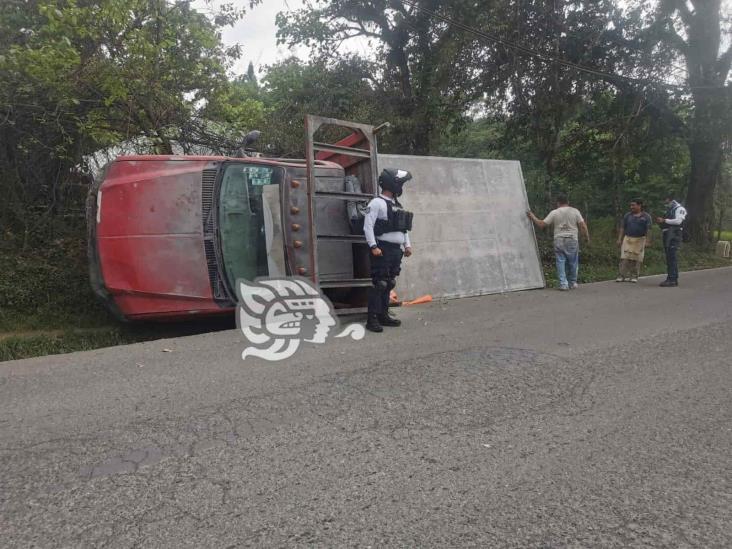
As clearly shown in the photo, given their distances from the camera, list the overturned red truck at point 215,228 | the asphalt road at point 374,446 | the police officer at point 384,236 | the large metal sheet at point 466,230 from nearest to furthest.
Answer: the asphalt road at point 374,446, the overturned red truck at point 215,228, the police officer at point 384,236, the large metal sheet at point 466,230

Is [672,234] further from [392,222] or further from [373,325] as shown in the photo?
[373,325]

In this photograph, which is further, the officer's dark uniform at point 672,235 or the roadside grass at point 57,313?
the officer's dark uniform at point 672,235

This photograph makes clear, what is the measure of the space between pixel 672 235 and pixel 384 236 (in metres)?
6.69

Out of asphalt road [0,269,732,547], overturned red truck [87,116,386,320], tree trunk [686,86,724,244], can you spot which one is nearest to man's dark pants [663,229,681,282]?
asphalt road [0,269,732,547]

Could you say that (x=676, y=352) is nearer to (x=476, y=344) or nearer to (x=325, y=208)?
(x=476, y=344)

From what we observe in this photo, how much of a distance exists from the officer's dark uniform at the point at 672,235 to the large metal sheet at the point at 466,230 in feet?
8.15

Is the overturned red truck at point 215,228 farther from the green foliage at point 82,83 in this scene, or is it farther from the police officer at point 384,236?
the green foliage at point 82,83

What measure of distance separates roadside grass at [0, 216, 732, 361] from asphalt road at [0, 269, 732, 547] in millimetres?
927

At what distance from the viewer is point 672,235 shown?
31.8 ft

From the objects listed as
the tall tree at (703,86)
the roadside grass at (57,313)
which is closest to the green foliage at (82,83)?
the roadside grass at (57,313)

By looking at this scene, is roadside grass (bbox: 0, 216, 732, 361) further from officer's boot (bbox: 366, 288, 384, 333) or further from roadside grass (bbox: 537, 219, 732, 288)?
roadside grass (bbox: 537, 219, 732, 288)

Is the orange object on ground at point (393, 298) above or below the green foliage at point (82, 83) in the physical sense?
below

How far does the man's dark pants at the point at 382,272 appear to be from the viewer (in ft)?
18.7

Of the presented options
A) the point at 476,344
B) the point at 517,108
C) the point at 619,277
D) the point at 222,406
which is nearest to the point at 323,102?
the point at 517,108
